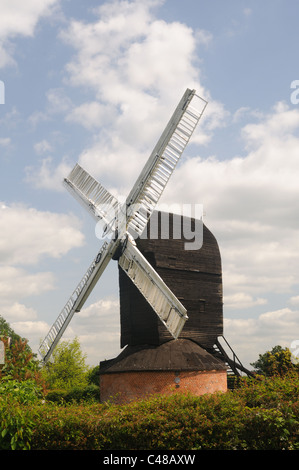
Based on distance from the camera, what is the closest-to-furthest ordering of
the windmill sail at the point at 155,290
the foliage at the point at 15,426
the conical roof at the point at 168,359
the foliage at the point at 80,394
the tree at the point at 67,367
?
the foliage at the point at 15,426, the windmill sail at the point at 155,290, the conical roof at the point at 168,359, the foliage at the point at 80,394, the tree at the point at 67,367

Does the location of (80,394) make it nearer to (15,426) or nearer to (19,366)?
(19,366)

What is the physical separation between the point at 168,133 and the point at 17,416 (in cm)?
1224

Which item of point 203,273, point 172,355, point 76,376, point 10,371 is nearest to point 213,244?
→ point 203,273

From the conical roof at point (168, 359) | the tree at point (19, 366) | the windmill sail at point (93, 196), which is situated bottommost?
the tree at point (19, 366)

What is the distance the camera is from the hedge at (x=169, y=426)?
10695 mm

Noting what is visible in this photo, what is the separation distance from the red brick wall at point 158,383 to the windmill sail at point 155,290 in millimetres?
2822

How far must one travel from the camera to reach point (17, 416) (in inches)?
437

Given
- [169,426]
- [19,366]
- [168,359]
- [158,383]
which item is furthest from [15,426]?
[168,359]

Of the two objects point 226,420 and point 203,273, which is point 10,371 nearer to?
point 226,420

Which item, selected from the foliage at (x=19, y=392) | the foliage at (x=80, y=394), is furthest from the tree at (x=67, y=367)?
the foliage at (x=19, y=392)

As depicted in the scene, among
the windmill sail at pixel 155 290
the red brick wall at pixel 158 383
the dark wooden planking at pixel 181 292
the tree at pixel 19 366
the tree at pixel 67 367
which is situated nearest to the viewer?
the tree at pixel 19 366

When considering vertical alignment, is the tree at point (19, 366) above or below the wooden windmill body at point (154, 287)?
below

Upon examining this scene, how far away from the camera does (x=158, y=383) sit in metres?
18.9

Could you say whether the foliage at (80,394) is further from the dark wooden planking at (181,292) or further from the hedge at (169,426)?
the hedge at (169,426)
